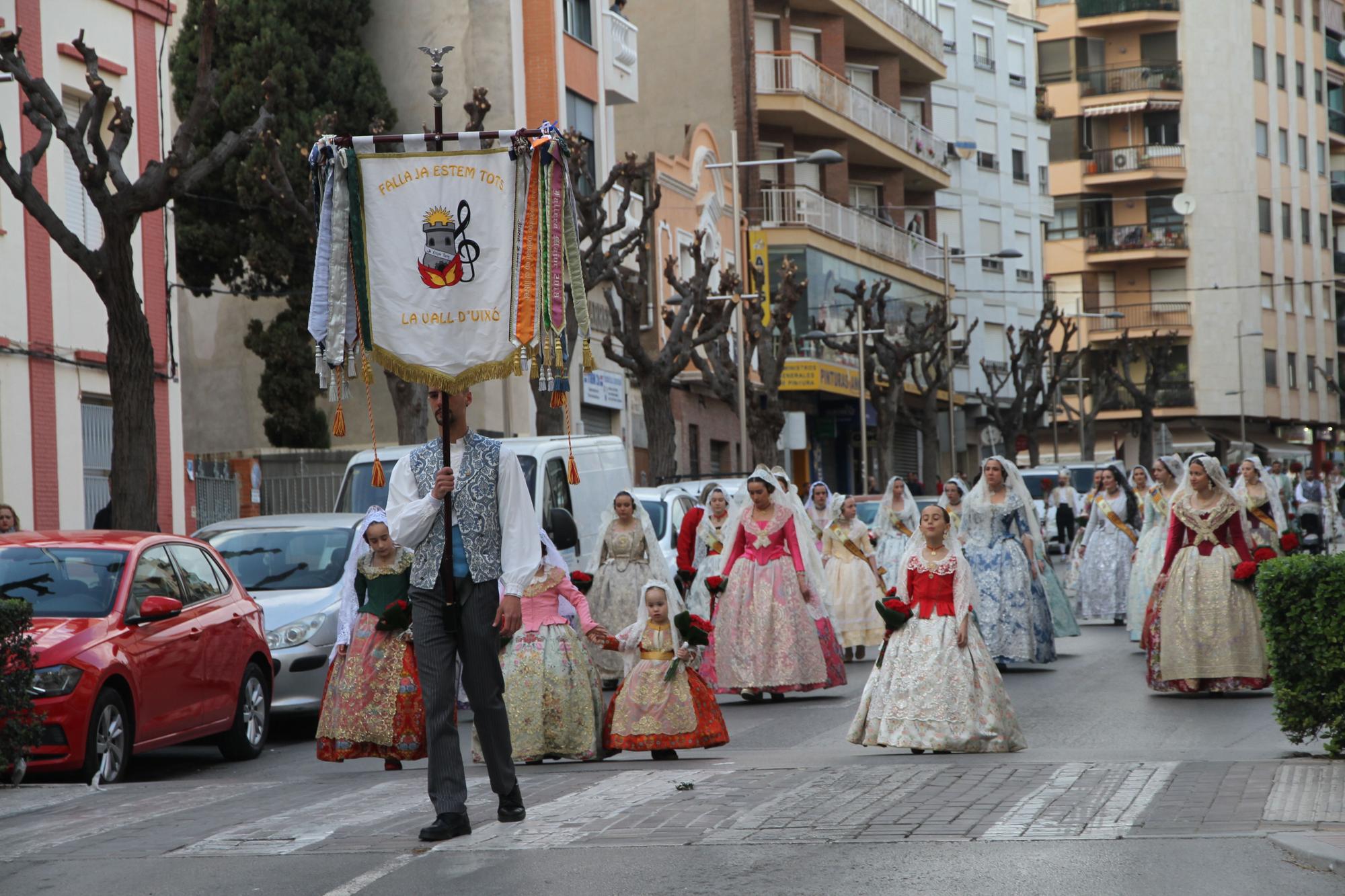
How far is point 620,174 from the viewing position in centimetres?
2886

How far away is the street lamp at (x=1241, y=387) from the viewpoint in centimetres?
7820

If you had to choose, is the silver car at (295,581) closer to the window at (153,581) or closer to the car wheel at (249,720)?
the car wheel at (249,720)

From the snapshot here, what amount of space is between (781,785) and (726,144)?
43.9 meters

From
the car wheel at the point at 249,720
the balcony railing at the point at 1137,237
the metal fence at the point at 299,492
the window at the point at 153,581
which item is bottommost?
the car wheel at the point at 249,720

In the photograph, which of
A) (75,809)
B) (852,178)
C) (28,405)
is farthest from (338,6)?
(852,178)

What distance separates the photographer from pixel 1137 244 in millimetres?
81812

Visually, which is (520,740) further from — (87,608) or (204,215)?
(204,215)

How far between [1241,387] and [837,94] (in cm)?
3053

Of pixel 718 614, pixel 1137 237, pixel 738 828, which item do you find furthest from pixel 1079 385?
pixel 738 828

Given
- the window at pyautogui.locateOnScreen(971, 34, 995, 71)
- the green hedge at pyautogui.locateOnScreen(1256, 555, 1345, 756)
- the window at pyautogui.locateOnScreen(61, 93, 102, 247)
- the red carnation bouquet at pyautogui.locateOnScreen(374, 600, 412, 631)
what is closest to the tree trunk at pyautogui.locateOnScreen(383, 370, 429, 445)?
the window at pyautogui.locateOnScreen(61, 93, 102, 247)

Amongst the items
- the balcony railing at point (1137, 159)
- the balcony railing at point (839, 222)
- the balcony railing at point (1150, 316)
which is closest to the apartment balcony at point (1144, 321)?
the balcony railing at point (1150, 316)

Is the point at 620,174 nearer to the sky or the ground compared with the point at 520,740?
nearer to the sky

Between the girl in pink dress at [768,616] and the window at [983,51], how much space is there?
195 ft

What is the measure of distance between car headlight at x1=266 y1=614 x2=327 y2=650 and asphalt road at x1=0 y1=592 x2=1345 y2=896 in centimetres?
271
